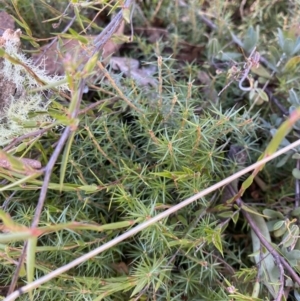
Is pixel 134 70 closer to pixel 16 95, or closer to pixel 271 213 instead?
pixel 16 95

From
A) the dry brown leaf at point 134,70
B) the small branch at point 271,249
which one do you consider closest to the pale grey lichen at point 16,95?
the dry brown leaf at point 134,70

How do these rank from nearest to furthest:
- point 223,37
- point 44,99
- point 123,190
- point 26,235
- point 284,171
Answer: point 26,235 < point 123,190 < point 44,99 < point 284,171 < point 223,37

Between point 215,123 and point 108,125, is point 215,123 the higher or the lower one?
the higher one

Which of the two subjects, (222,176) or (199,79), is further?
(199,79)

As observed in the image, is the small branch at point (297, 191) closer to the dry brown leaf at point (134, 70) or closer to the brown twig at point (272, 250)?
the brown twig at point (272, 250)

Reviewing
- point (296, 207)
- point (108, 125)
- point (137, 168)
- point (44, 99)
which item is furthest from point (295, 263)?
point (44, 99)

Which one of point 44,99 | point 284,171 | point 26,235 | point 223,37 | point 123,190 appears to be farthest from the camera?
point 223,37

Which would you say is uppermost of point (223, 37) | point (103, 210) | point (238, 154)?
point (223, 37)

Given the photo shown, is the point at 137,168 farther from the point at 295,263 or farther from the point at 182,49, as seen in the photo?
the point at 182,49
